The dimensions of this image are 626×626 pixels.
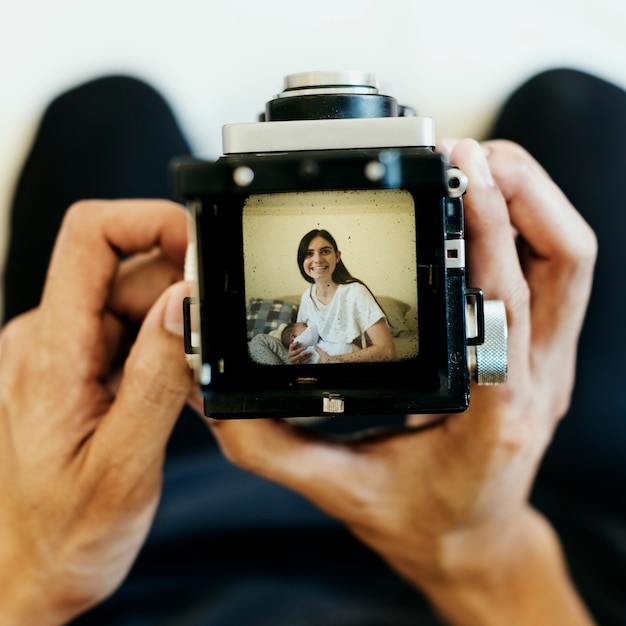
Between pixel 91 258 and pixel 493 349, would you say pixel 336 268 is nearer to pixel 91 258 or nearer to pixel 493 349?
pixel 493 349

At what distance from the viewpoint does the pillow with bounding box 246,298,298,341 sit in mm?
551

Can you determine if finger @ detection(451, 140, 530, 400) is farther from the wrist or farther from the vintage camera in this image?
the wrist

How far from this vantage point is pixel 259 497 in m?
1.13

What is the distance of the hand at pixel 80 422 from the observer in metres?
0.73

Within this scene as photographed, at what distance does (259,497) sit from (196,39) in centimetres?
69

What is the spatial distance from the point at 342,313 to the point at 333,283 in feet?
0.07

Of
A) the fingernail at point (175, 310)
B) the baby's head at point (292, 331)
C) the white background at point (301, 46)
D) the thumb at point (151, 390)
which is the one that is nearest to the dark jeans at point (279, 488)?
the white background at point (301, 46)

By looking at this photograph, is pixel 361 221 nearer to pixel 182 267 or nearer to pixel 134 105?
pixel 182 267

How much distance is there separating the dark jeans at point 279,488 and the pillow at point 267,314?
0.60 m

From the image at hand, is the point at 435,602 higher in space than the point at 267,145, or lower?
lower

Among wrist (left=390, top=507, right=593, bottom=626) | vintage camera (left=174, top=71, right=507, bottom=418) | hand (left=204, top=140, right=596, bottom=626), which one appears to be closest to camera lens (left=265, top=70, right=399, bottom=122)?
vintage camera (left=174, top=71, right=507, bottom=418)

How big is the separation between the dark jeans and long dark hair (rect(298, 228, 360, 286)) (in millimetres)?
609

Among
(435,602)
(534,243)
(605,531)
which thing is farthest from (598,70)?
(435,602)

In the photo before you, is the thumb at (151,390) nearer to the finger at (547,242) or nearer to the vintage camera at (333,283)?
the vintage camera at (333,283)
